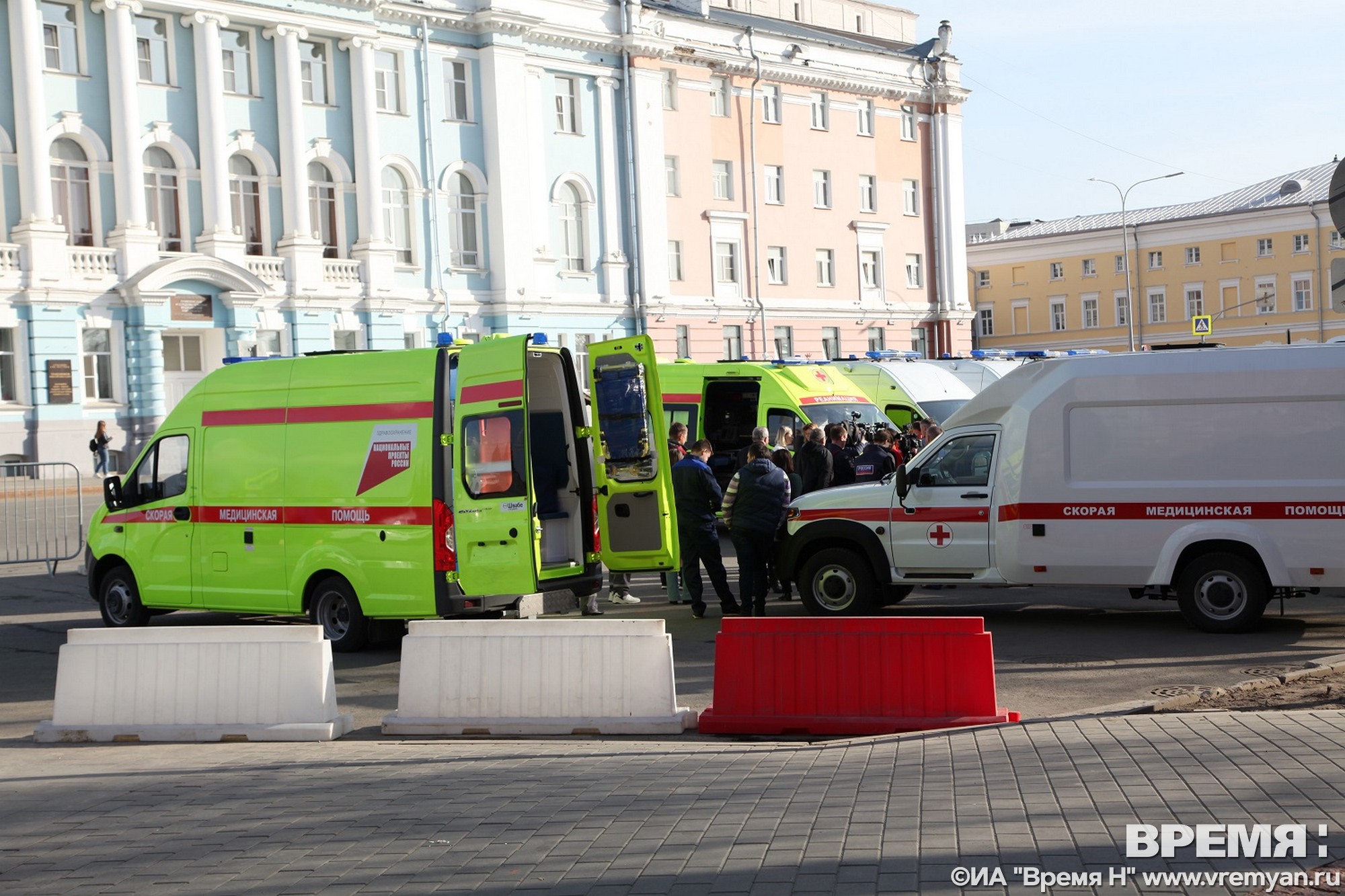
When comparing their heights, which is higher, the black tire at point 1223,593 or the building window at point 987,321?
the building window at point 987,321

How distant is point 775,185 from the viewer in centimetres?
5356

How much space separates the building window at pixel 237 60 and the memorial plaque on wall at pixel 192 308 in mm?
5946

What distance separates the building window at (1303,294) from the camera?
71938mm

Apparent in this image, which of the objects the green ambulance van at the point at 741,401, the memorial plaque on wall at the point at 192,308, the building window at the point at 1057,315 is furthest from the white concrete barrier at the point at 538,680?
the building window at the point at 1057,315

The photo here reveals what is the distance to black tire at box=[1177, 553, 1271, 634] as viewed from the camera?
12.6 metres

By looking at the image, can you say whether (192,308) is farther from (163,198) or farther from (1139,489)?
(1139,489)

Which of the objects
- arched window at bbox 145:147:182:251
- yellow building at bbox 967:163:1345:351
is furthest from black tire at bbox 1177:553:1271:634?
yellow building at bbox 967:163:1345:351

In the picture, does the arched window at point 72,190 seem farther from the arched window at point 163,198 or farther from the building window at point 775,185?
the building window at point 775,185

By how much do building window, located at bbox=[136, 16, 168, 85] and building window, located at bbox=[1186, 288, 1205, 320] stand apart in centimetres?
5349

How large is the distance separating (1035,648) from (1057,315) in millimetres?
69670

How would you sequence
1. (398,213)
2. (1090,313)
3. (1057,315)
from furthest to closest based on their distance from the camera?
(1057,315)
(1090,313)
(398,213)

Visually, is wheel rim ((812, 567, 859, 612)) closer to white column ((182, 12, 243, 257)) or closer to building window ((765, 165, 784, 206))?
white column ((182, 12, 243, 257))

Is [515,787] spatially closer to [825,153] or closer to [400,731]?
[400,731]

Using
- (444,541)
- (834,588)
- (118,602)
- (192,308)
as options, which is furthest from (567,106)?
(444,541)
